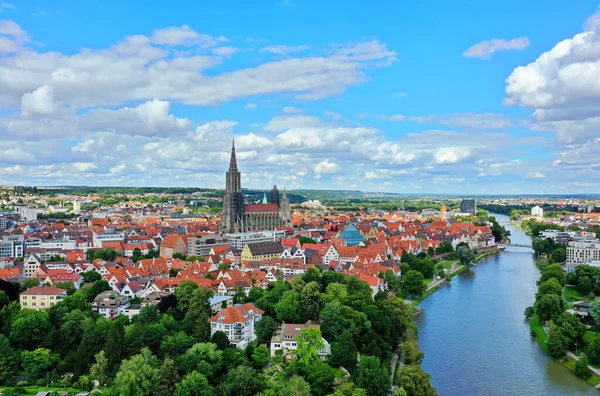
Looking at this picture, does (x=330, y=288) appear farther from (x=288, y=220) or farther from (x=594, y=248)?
(x=288, y=220)

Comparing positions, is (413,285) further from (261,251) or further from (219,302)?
(219,302)

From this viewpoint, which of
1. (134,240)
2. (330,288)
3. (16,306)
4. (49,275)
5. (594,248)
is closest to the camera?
(16,306)

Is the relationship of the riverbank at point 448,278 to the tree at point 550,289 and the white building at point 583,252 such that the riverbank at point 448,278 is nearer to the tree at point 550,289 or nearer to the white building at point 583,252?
the tree at point 550,289

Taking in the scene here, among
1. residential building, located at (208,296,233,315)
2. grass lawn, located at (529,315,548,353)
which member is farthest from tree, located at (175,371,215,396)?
grass lawn, located at (529,315,548,353)

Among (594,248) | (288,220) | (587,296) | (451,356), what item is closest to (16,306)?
(451,356)

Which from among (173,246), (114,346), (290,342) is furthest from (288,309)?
(173,246)
